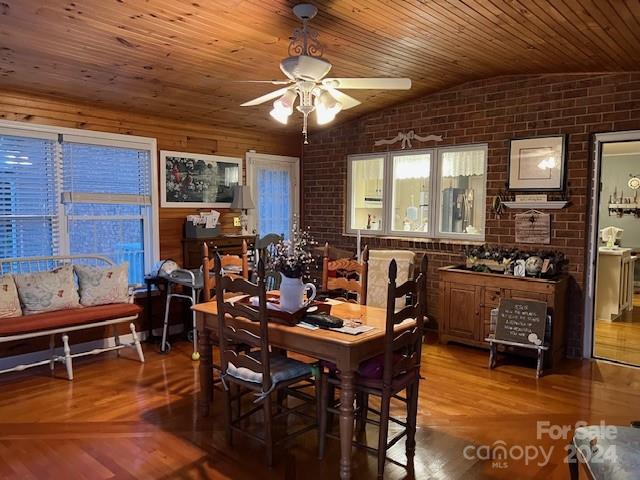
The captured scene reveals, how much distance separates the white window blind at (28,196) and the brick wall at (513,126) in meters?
3.28

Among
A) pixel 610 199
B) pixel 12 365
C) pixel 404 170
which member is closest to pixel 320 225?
pixel 404 170

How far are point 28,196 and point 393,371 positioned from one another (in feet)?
11.4

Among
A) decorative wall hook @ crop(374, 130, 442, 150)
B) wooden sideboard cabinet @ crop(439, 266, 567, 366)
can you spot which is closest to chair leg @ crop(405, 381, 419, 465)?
wooden sideboard cabinet @ crop(439, 266, 567, 366)

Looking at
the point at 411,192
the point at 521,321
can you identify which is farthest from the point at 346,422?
the point at 411,192

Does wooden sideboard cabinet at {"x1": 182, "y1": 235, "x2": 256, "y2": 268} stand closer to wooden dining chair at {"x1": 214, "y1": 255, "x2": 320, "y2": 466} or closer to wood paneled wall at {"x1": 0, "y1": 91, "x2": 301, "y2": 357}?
wood paneled wall at {"x1": 0, "y1": 91, "x2": 301, "y2": 357}

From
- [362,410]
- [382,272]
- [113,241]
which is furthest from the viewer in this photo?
[382,272]

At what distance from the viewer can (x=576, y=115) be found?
4.44 metres

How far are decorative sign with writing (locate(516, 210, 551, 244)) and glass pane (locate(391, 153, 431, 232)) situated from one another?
1.06 meters

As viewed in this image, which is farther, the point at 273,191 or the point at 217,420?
the point at 273,191

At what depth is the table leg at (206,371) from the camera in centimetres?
326

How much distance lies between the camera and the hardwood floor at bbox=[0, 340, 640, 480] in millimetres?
2643

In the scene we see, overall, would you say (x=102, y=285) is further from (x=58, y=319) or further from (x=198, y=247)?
(x=198, y=247)

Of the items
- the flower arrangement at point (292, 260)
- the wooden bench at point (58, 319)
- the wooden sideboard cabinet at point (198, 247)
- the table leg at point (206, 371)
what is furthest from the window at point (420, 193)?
the table leg at point (206, 371)

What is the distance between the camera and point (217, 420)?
3223 mm
